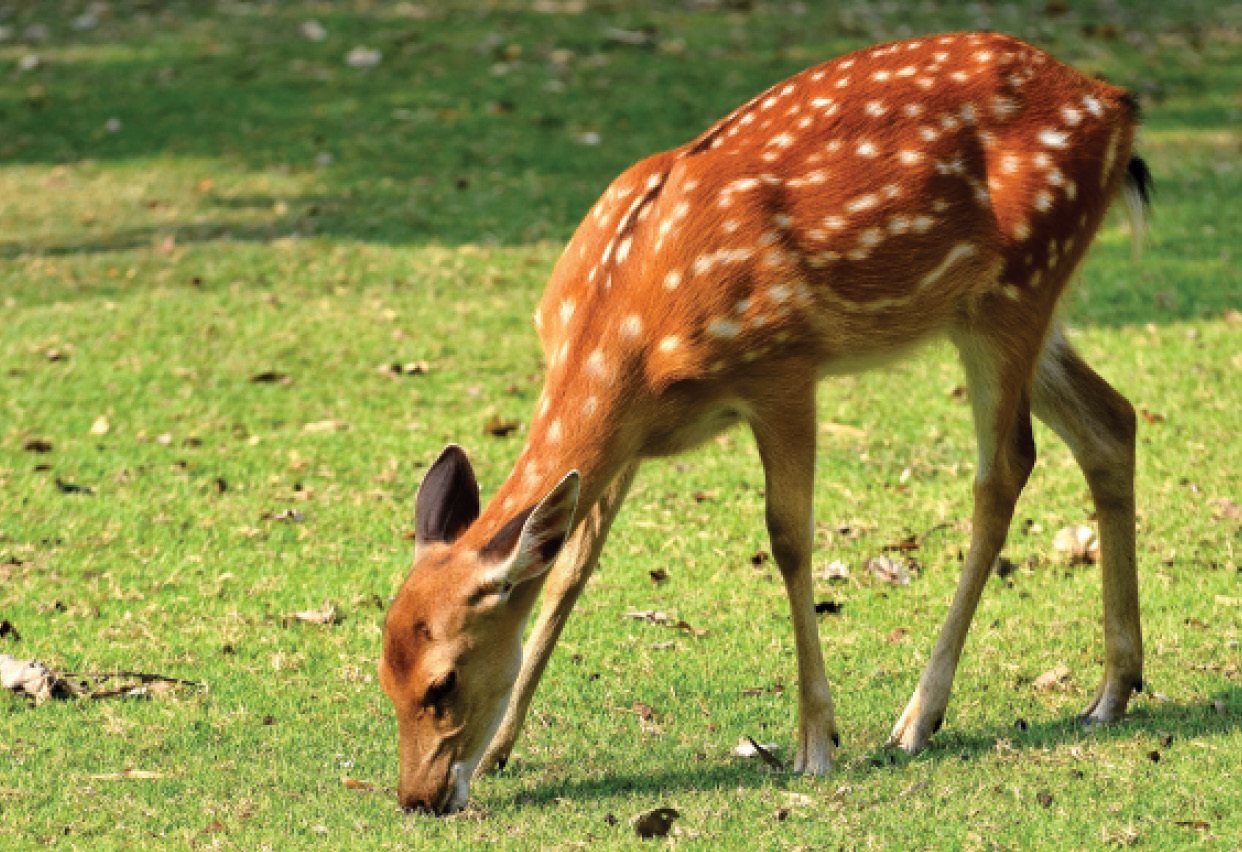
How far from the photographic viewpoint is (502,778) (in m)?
5.48

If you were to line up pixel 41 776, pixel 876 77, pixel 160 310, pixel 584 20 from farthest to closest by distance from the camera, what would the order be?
pixel 584 20 → pixel 160 310 → pixel 876 77 → pixel 41 776

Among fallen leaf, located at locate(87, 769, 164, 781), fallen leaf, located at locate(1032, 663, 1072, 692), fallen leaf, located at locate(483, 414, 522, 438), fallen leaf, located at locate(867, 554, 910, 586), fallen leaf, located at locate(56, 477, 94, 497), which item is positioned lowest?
fallen leaf, located at locate(483, 414, 522, 438)

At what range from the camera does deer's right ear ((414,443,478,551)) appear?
5.24m

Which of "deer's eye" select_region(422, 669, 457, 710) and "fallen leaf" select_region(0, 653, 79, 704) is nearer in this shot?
"deer's eye" select_region(422, 669, 457, 710)

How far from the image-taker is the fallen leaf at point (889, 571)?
7176mm

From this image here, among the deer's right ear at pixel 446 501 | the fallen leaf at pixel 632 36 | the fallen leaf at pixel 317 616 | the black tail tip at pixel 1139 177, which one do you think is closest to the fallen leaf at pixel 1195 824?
the deer's right ear at pixel 446 501

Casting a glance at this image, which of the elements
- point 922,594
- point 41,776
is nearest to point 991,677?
point 922,594

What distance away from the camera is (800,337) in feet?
18.1

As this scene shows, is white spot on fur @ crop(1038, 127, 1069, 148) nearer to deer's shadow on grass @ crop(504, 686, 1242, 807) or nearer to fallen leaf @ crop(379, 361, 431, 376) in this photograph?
deer's shadow on grass @ crop(504, 686, 1242, 807)

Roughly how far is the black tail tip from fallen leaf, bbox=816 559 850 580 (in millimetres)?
1860

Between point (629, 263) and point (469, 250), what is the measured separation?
6267 millimetres

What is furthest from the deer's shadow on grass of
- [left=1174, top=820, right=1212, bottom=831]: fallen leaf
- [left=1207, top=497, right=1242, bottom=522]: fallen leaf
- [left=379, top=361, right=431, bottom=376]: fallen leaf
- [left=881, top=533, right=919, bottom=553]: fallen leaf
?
[left=379, top=361, right=431, bottom=376]: fallen leaf

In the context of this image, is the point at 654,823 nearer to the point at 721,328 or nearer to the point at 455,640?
the point at 455,640

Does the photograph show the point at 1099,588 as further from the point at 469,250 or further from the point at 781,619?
the point at 469,250
